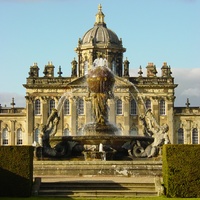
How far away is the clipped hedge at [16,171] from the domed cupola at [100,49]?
2088 inches

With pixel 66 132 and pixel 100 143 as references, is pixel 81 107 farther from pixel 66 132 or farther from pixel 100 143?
pixel 100 143

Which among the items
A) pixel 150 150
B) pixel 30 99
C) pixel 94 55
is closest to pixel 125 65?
pixel 94 55

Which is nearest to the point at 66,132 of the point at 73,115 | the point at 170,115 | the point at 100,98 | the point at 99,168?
the point at 73,115

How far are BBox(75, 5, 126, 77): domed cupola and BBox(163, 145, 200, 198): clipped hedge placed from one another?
53102 mm

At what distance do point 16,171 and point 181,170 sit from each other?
4.81 metres

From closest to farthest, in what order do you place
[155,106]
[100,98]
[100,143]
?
[100,143] < [100,98] < [155,106]

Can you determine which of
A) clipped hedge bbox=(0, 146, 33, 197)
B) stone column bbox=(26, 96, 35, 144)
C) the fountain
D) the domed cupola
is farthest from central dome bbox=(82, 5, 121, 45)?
clipped hedge bbox=(0, 146, 33, 197)

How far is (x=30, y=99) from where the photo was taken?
7531cm

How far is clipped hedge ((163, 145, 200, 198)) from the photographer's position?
2416 cm

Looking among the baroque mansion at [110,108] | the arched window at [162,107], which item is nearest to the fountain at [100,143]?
→ the baroque mansion at [110,108]

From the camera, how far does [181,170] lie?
965 inches

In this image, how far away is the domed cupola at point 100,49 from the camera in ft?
258

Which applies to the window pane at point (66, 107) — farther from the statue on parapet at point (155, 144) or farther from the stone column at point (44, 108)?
the statue on parapet at point (155, 144)

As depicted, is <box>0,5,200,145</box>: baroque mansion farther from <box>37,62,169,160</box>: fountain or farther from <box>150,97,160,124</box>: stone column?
<box>37,62,169,160</box>: fountain
